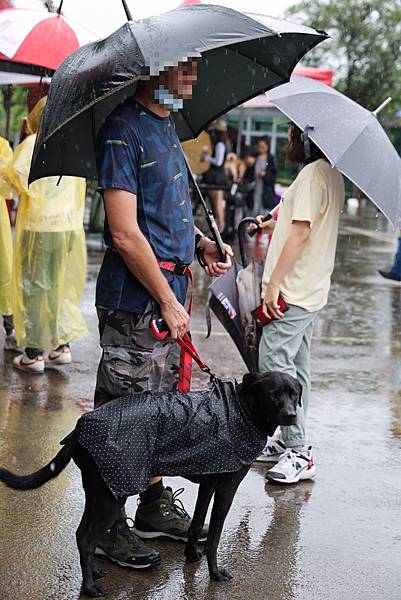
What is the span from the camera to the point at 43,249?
683cm

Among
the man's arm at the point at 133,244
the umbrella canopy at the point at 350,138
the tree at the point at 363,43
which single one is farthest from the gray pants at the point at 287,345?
the tree at the point at 363,43

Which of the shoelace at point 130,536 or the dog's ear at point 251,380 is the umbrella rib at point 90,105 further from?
the shoelace at point 130,536

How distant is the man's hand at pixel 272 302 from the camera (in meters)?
4.96

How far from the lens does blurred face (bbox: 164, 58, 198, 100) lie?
142 inches

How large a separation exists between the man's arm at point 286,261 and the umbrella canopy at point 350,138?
1.21 feet

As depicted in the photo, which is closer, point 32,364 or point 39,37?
point 32,364

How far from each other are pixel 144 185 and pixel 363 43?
27.4m

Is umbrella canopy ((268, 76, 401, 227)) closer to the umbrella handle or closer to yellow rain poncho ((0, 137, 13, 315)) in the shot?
the umbrella handle

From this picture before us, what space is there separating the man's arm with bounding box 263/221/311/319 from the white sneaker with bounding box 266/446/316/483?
0.72m

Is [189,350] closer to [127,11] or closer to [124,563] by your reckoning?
[124,563]

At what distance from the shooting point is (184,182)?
12.7 ft

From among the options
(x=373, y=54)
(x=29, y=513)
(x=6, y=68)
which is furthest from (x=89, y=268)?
(x=373, y=54)

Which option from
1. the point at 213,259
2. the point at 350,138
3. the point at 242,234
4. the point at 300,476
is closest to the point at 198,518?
the point at 213,259

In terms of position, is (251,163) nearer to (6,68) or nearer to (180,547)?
(6,68)
